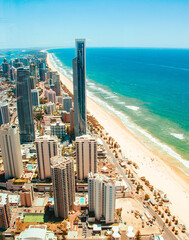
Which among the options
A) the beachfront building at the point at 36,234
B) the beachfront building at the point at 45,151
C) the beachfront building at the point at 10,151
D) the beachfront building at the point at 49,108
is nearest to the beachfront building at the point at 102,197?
the beachfront building at the point at 36,234

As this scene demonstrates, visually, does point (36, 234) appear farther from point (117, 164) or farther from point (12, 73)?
point (12, 73)

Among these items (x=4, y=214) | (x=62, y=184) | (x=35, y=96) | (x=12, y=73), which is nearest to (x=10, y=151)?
(x=4, y=214)

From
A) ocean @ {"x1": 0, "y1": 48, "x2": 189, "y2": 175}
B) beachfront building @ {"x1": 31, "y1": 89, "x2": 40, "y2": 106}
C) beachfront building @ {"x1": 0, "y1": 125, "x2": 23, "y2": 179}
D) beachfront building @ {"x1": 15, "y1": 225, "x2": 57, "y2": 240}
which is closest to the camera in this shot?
beachfront building @ {"x1": 15, "y1": 225, "x2": 57, "y2": 240}

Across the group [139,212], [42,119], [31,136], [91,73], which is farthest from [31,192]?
[91,73]

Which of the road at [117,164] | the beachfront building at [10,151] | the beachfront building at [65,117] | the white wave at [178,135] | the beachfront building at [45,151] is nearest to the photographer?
the beachfront building at [10,151]

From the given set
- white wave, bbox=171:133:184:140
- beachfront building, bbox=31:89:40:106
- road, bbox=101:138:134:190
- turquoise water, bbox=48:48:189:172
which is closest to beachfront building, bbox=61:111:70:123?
turquoise water, bbox=48:48:189:172

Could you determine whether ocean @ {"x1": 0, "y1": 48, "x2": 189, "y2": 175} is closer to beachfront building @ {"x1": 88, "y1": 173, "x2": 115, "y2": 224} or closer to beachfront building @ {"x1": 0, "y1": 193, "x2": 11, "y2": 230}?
beachfront building @ {"x1": 88, "y1": 173, "x2": 115, "y2": 224}

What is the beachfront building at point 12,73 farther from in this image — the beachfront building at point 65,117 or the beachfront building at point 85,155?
the beachfront building at point 85,155
